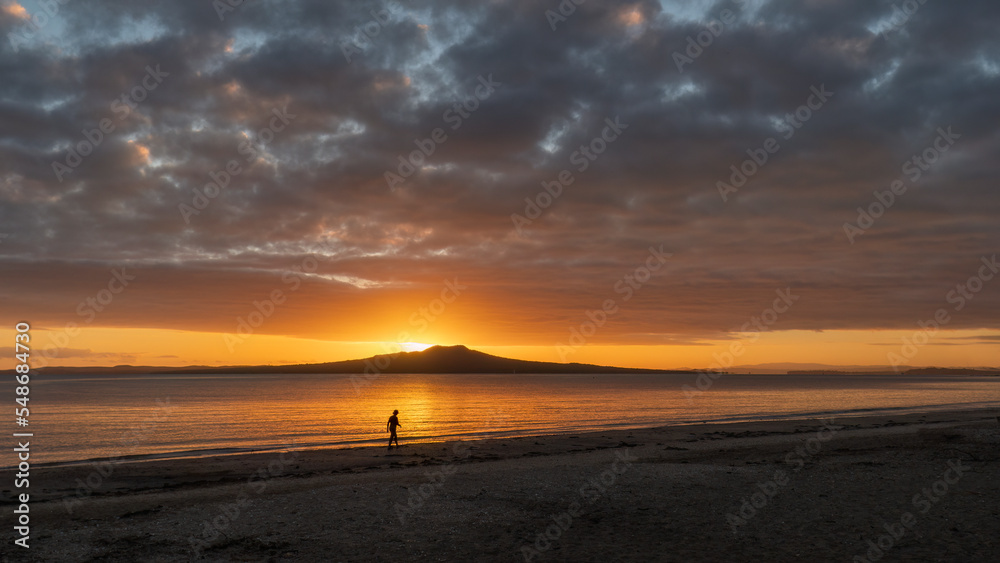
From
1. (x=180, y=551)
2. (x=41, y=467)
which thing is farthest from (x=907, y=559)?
(x=41, y=467)

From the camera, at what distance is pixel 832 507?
1606 centimetres

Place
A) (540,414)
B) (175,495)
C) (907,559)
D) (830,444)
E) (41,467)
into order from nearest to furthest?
(907,559) < (175,495) < (41,467) < (830,444) < (540,414)

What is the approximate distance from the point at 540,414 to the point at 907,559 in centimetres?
5704

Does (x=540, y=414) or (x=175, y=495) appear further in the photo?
(x=540, y=414)

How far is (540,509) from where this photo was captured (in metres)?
16.7

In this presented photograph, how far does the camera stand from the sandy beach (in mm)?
12945

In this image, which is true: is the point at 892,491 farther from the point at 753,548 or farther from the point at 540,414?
A: the point at 540,414

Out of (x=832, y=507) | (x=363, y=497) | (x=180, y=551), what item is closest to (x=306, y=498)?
(x=363, y=497)

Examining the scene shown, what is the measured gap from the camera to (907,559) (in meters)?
11.7

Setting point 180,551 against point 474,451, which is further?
point 474,451

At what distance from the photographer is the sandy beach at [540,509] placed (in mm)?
12945

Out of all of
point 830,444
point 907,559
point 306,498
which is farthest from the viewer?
point 830,444

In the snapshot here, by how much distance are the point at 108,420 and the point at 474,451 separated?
45.6 metres

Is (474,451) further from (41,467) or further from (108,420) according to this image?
(108,420)
